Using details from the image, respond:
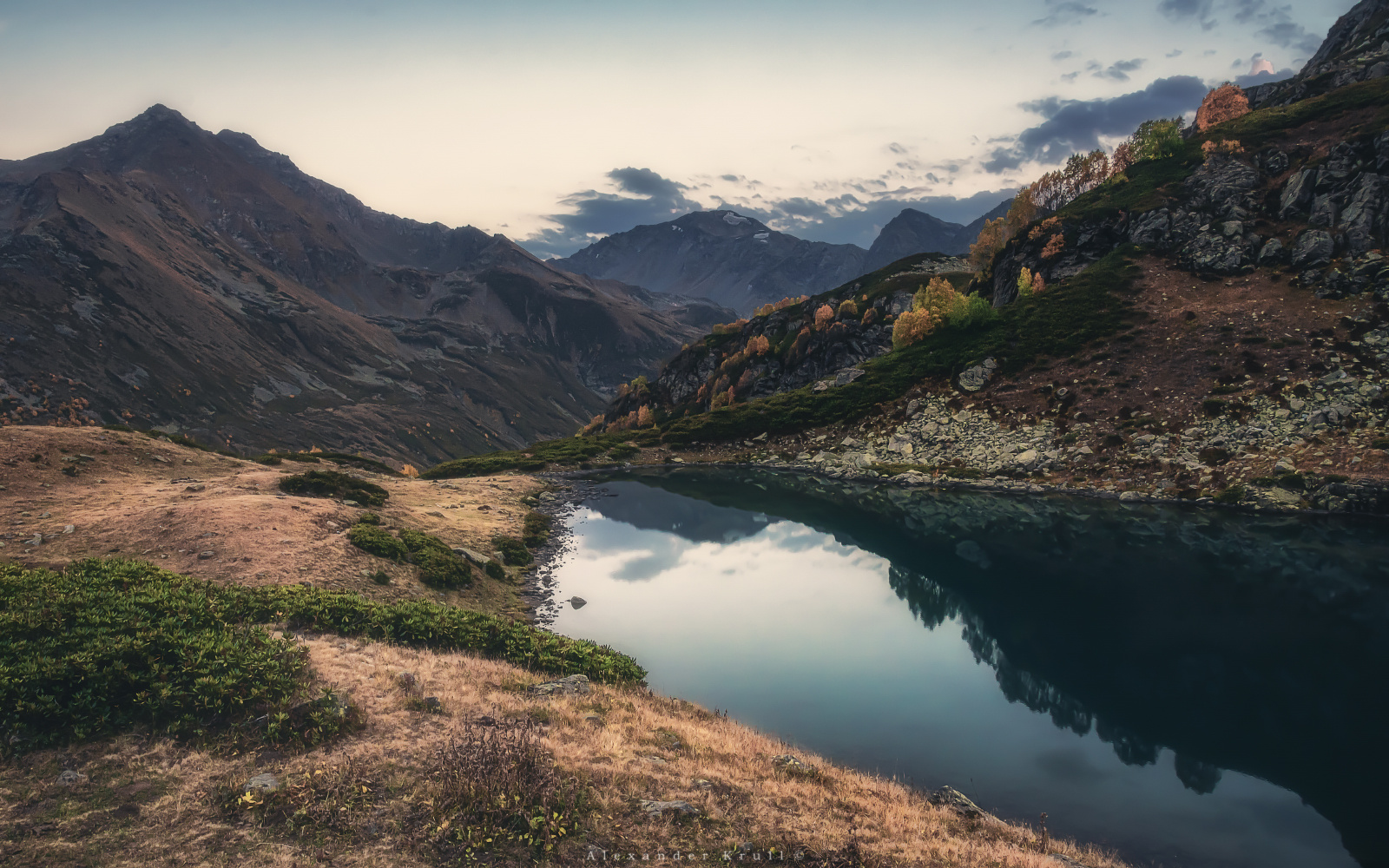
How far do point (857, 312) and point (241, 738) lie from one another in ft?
531

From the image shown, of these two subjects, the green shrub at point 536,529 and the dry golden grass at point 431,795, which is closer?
the dry golden grass at point 431,795

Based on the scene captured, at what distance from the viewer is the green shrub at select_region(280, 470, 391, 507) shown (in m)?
43.3

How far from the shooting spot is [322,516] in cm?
3647

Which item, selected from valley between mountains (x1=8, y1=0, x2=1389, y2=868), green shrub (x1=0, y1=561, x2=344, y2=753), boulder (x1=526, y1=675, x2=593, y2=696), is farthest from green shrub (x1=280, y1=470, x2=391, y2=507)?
boulder (x1=526, y1=675, x2=593, y2=696)

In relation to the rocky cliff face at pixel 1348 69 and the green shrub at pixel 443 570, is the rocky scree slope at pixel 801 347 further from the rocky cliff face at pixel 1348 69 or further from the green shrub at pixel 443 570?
the green shrub at pixel 443 570

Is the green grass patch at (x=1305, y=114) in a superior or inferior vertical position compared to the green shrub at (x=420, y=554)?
superior

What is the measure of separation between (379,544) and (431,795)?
24.4 metres

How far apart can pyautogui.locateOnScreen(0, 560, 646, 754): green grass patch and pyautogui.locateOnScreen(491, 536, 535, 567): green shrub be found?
19.8 m

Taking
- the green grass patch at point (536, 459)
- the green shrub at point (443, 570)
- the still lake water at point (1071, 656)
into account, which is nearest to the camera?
the still lake water at point (1071, 656)

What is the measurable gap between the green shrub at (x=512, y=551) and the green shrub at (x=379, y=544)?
29.6 feet

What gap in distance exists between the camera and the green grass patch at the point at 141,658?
46.3 feet

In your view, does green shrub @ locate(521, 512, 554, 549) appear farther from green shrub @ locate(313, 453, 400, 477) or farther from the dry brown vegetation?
green shrub @ locate(313, 453, 400, 477)

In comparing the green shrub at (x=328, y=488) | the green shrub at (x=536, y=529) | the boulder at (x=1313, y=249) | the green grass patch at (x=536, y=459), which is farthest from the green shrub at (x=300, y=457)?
the boulder at (x=1313, y=249)

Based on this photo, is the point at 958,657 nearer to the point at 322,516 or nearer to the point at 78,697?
the point at 78,697
